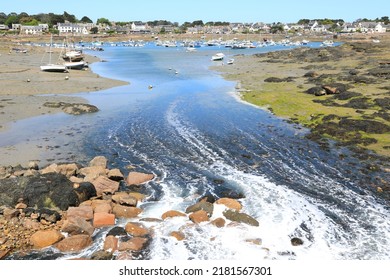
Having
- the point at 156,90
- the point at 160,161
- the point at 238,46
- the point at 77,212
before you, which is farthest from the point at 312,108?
the point at 238,46

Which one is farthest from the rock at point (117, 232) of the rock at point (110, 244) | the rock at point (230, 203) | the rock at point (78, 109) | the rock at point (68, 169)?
the rock at point (78, 109)

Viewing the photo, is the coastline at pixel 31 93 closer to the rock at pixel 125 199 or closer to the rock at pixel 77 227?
the rock at pixel 125 199

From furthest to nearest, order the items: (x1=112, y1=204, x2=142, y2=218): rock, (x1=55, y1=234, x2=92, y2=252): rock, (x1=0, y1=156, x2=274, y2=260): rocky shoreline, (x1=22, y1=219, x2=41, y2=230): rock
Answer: (x1=112, y1=204, x2=142, y2=218): rock
(x1=22, y1=219, x2=41, y2=230): rock
(x1=0, y1=156, x2=274, y2=260): rocky shoreline
(x1=55, y1=234, x2=92, y2=252): rock

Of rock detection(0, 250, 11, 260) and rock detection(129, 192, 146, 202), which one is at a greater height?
rock detection(129, 192, 146, 202)

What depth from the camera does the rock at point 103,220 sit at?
19203 millimetres

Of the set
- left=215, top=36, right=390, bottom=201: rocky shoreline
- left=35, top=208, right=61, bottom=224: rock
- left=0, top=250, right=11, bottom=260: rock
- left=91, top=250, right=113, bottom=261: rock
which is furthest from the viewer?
left=215, top=36, right=390, bottom=201: rocky shoreline

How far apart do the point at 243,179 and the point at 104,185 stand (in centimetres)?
932

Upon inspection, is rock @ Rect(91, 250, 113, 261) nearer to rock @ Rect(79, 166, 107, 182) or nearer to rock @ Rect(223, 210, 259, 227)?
rock @ Rect(223, 210, 259, 227)

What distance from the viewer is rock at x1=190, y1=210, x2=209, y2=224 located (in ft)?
64.6

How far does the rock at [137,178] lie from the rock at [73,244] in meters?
7.72

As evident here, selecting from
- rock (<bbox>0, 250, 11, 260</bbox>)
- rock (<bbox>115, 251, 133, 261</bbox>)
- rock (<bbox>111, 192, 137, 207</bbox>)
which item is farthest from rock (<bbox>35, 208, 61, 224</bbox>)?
rock (<bbox>115, 251, 133, 261</bbox>)

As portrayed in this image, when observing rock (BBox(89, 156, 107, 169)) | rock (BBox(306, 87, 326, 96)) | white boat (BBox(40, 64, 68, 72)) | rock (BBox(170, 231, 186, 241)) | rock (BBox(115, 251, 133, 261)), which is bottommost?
rock (BBox(115, 251, 133, 261))

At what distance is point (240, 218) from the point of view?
1972cm

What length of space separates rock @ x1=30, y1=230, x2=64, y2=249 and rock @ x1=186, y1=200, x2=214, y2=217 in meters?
6.94
